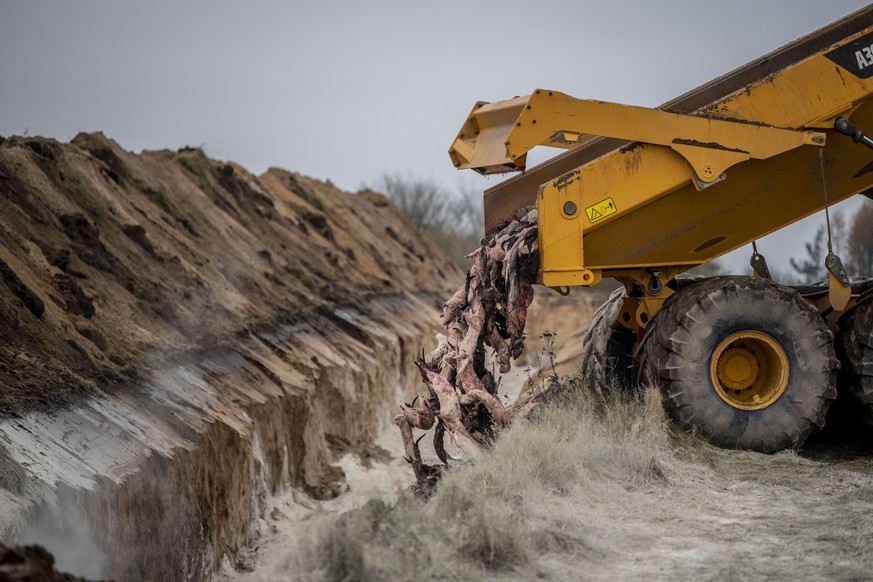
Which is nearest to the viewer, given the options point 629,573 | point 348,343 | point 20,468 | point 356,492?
point 629,573

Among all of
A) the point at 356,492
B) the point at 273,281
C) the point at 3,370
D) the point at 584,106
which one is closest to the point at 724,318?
the point at 584,106

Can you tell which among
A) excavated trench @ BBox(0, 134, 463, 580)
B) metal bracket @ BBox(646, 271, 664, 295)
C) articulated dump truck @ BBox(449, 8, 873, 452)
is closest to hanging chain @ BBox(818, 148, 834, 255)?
articulated dump truck @ BBox(449, 8, 873, 452)

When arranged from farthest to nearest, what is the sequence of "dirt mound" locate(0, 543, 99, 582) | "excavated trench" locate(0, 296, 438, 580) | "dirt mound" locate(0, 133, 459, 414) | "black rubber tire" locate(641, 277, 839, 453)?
"dirt mound" locate(0, 133, 459, 414), "black rubber tire" locate(641, 277, 839, 453), "excavated trench" locate(0, 296, 438, 580), "dirt mound" locate(0, 543, 99, 582)

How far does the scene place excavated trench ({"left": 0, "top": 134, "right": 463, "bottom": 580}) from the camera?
8328 mm

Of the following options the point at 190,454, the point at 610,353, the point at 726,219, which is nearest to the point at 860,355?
the point at 726,219

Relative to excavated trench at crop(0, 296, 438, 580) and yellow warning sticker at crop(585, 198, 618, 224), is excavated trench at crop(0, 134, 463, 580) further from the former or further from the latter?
yellow warning sticker at crop(585, 198, 618, 224)

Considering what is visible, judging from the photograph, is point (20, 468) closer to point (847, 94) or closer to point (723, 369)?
point (723, 369)

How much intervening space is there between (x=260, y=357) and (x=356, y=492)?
2470mm

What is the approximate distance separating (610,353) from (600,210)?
209 centimetres

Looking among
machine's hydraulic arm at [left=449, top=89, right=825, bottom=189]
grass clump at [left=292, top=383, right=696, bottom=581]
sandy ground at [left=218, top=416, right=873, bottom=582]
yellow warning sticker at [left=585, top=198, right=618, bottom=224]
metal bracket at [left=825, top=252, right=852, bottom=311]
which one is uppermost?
machine's hydraulic arm at [left=449, top=89, right=825, bottom=189]

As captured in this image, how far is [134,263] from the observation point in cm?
1598

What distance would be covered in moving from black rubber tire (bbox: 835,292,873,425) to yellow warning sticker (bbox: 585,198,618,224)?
2122 mm

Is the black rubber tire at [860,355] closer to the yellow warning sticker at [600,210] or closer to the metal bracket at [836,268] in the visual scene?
the metal bracket at [836,268]

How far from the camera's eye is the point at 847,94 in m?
8.41
